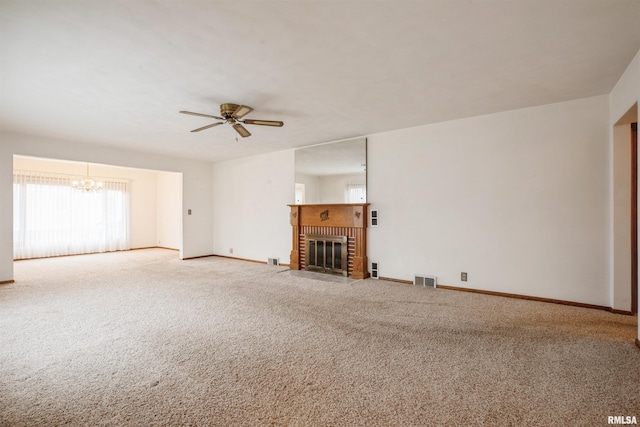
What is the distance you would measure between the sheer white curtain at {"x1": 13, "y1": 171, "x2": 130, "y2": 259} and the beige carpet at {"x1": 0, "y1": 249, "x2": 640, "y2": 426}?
4036 millimetres

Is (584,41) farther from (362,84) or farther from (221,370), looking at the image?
(221,370)

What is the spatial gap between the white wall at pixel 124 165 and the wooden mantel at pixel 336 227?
2.94 meters

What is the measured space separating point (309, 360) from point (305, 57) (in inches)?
98.4

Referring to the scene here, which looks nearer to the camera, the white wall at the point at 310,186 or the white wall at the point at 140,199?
the white wall at the point at 310,186

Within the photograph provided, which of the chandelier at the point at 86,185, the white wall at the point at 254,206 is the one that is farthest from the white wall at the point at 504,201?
the chandelier at the point at 86,185

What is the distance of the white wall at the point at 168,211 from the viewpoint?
29.5ft

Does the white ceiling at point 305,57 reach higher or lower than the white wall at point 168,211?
higher

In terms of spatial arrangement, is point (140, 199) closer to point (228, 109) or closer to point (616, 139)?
point (228, 109)

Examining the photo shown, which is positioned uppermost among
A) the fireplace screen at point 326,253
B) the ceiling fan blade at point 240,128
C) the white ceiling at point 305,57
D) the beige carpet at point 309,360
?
the white ceiling at point 305,57

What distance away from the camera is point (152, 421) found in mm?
1606

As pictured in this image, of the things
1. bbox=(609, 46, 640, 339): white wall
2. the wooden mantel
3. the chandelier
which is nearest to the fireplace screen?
the wooden mantel

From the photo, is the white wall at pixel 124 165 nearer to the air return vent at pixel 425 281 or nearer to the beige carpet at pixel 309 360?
the beige carpet at pixel 309 360

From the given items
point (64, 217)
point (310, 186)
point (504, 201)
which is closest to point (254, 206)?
point (310, 186)

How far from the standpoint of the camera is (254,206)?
689cm
